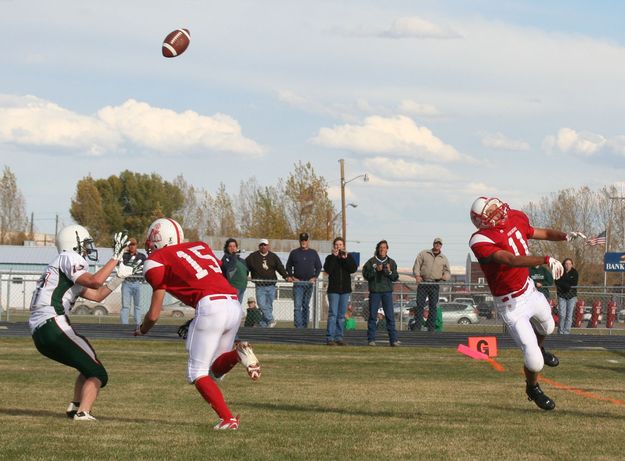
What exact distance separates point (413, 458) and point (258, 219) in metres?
63.0

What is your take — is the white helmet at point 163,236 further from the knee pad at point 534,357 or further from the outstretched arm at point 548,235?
the outstretched arm at point 548,235

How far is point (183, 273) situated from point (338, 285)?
10.4 meters

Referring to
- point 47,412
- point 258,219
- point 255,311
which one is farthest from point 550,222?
point 47,412

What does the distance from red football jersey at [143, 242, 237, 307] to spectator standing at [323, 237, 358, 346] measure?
10.2m

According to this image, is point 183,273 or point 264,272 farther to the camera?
point 264,272

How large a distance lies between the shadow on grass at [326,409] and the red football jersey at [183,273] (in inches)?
79.4

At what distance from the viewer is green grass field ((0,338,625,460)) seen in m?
7.96

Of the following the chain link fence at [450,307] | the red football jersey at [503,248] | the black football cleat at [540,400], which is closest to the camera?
the red football jersey at [503,248]

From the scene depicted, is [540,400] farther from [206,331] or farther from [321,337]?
[321,337]

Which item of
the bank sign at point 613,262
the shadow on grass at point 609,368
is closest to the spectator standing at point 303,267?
the shadow on grass at point 609,368

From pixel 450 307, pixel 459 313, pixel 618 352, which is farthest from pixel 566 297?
pixel 450 307

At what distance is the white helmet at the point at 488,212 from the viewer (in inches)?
396

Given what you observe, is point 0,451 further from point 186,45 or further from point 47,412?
point 186,45

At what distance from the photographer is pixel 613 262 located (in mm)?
58469
